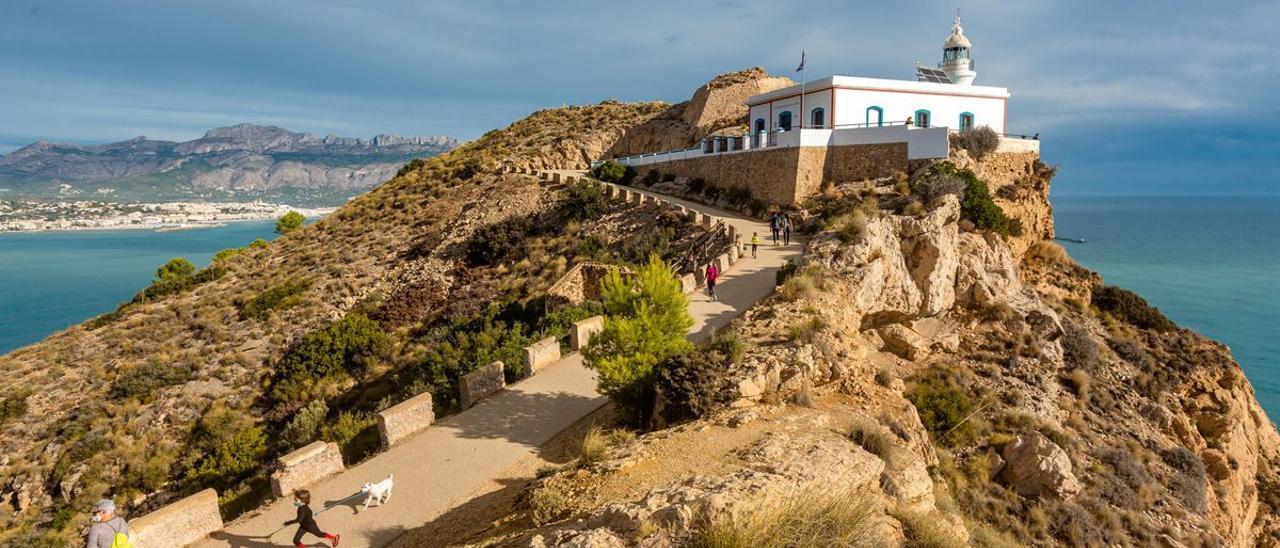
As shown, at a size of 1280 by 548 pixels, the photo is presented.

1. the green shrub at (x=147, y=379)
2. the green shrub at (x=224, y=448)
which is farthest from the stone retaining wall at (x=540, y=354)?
the green shrub at (x=147, y=379)

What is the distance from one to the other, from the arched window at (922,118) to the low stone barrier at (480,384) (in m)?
23.6

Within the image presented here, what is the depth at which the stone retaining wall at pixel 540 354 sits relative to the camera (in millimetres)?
13320

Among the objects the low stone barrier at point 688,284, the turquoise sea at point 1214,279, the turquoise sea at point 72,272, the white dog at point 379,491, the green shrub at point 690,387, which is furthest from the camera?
the turquoise sea at point 72,272

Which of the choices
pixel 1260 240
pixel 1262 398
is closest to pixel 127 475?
pixel 1262 398

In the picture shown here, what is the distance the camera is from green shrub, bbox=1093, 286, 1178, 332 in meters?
21.7

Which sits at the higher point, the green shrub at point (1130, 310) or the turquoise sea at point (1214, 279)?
the green shrub at point (1130, 310)

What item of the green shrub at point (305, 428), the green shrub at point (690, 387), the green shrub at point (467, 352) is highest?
the green shrub at point (690, 387)

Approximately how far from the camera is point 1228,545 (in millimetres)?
13305

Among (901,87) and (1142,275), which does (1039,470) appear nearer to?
(901,87)

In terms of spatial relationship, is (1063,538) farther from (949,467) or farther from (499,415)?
(499,415)

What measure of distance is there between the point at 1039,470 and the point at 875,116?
757 inches

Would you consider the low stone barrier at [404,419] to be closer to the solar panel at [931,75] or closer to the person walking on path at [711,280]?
the person walking on path at [711,280]

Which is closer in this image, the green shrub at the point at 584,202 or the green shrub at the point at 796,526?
the green shrub at the point at 796,526

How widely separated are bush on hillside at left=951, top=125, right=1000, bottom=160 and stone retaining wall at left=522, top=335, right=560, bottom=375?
19865mm
